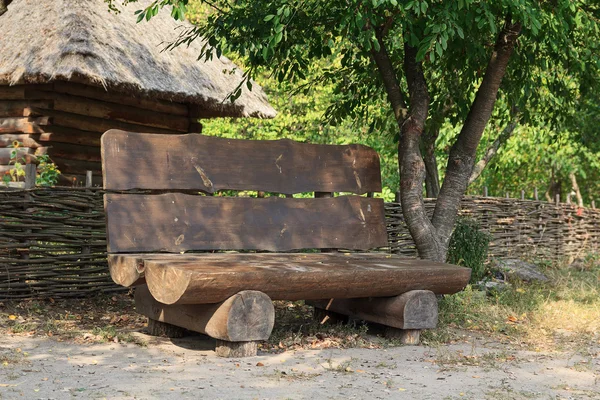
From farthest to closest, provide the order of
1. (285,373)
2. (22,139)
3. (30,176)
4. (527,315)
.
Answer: (22,139), (527,315), (30,176), (285,373)

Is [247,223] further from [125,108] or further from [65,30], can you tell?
[125,108]

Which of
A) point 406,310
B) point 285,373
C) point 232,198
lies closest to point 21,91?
point 232,198

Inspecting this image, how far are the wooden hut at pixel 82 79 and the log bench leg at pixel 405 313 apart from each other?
12.7 ft

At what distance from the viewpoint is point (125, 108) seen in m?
10.8

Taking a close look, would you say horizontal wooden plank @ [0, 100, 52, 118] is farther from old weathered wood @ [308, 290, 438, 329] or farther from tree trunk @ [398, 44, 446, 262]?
old weathered wood @ [308, 290, 438, 329]

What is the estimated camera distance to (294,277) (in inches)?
204

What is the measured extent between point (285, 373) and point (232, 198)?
177cm

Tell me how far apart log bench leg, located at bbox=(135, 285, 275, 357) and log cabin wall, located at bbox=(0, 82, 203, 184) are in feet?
16.5

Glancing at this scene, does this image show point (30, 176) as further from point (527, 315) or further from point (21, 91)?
point (527, 315)

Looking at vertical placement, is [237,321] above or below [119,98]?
below

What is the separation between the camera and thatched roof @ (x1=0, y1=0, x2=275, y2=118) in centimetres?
893

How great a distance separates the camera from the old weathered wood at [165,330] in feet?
19.2

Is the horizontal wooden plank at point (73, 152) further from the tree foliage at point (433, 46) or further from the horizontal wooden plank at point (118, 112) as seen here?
the tree foliage at point (433, 46)

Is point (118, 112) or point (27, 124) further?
Result: point (118, 112)
